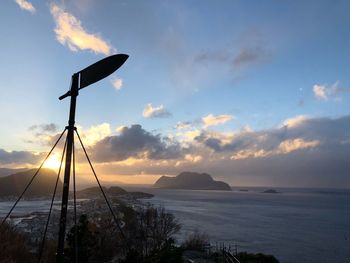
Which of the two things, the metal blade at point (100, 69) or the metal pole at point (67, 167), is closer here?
the metal pole at point (67, 167)

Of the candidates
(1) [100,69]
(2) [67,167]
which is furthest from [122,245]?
(1) [100,69]

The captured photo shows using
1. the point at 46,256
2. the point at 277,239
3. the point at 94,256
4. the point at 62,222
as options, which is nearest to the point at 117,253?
the point at 94,256

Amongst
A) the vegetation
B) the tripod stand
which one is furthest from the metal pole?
the vegetation

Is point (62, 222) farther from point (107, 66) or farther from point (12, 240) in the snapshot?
point (12, 240)

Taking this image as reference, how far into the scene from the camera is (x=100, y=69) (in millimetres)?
6234

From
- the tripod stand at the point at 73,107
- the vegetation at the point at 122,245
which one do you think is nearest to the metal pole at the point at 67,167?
the tripod stand at the point at 73,107

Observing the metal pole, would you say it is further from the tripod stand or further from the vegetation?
the vegetation

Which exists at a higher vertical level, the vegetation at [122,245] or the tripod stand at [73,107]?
the tripod stand at [73,107]

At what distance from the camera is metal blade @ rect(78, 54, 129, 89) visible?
19.8 ft

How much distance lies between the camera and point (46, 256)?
1431 inches

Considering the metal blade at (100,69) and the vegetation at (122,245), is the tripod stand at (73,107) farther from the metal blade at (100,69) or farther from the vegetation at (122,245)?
the vegetation at (122,245)

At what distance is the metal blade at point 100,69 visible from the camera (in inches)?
238

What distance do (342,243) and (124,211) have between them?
5614 cm

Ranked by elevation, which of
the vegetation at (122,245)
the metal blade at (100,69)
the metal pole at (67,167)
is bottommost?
the vegetation at (122,245)
